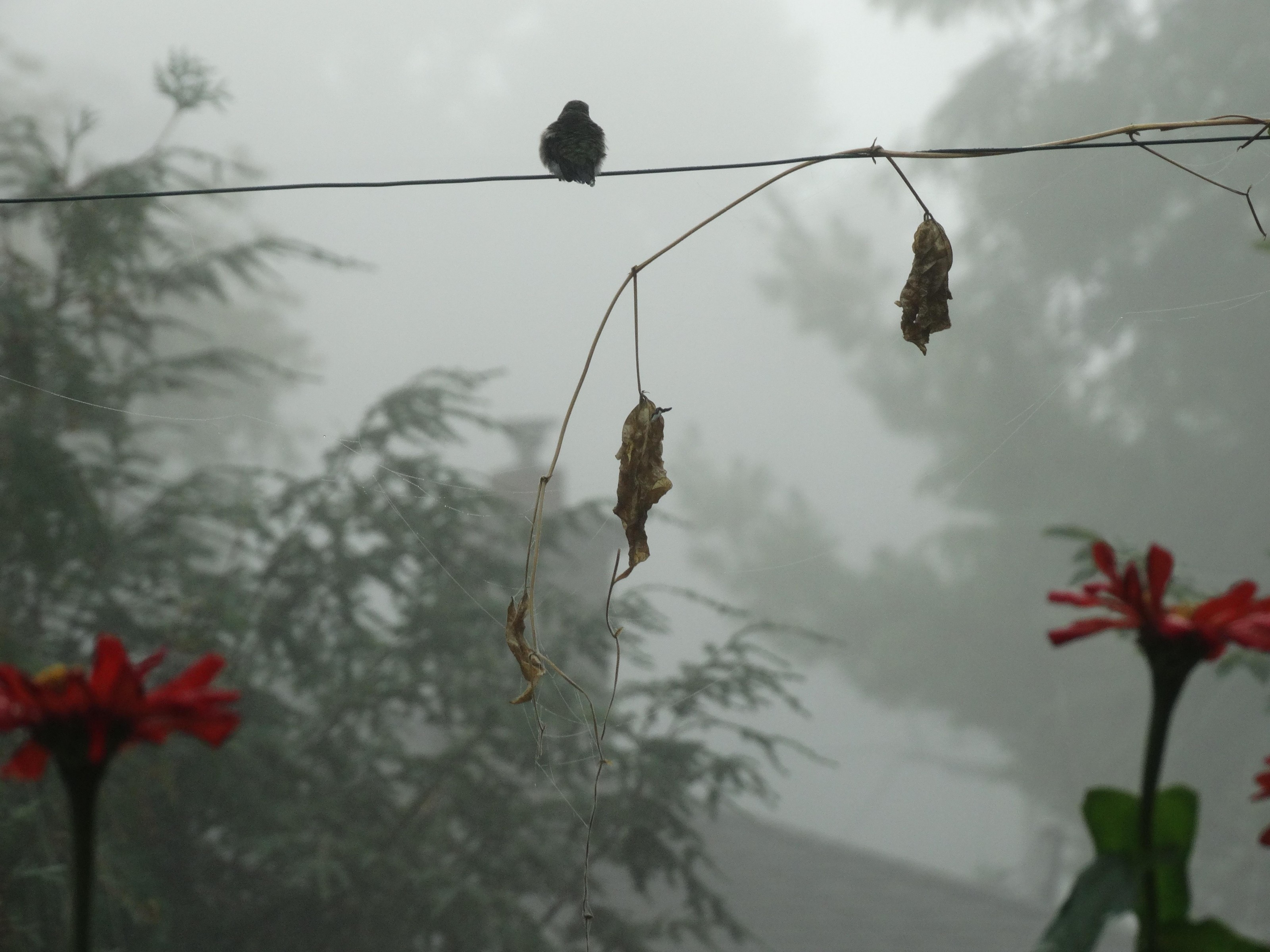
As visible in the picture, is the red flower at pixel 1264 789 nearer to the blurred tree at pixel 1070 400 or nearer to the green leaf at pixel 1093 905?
the green leaf at pixel 1093 905

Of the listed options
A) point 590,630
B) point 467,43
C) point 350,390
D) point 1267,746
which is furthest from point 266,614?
point 467,43

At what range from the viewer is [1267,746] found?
38.0ft

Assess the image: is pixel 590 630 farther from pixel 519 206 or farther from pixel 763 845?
pixel 763 845

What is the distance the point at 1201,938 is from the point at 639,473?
0.55 meters

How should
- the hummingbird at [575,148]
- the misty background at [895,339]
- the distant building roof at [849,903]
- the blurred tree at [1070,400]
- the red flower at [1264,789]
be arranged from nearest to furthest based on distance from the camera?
the red flower at [1264,789]
the hummingbird at [575,148]
the misty background at [895,339]
the distant building roof at [849,903]
the blurred tree at [1070,400]

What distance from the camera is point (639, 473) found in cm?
87

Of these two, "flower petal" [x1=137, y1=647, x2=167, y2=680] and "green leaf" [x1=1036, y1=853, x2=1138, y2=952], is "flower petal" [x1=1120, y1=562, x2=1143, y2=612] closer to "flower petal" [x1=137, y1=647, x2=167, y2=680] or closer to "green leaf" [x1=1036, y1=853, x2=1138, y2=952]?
"green leaf" [x1=1036, y1=853, x2=1138, y2=952]

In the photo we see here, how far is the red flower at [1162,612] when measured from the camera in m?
0.40

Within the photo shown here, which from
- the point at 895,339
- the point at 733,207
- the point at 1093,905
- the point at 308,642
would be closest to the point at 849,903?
the point at 895,339

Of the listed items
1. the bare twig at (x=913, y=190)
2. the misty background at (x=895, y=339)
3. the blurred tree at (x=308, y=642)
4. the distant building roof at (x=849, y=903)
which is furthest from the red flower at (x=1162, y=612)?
the distant building roof at (x=849, y=903)

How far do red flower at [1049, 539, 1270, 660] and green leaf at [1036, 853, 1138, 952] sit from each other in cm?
9

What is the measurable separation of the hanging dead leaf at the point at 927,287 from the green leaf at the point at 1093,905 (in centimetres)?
57

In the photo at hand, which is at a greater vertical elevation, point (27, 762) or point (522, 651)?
point (522, 651)

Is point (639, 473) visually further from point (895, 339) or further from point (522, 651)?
point (895, 339)
